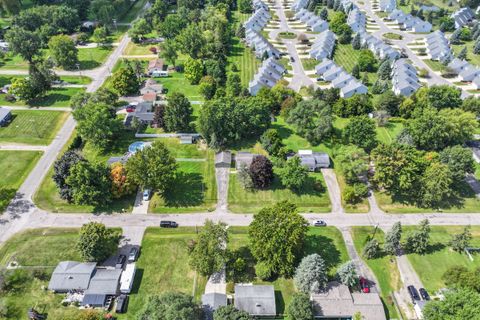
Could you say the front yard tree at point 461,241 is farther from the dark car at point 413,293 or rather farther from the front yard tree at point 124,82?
the front yard tree at point 124,82

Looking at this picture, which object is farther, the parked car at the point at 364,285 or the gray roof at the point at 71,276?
the parked car at the point at 364,285

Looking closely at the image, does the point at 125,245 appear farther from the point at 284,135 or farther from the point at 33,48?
the point at 33,48

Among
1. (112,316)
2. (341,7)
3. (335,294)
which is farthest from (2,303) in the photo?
(341,7)

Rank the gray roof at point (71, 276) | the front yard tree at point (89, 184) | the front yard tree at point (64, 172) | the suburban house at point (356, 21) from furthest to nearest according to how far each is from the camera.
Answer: the suburban house at point (356, 21)
the front yard tree at point (64, 172)
the front yard tree at point (89, 184)
the gray roof at point (71, 276)

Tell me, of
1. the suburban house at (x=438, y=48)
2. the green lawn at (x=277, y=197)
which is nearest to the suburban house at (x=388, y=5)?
the suburban house at (x=438, y=48)

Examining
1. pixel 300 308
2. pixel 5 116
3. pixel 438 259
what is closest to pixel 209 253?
pixel 300 308

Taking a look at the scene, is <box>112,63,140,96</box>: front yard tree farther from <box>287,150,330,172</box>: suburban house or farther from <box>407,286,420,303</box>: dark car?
<box>407,286,420,303</box>: dark car

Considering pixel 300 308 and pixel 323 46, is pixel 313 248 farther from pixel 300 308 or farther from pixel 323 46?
pixel 323 46
